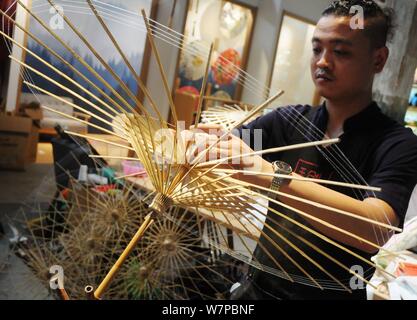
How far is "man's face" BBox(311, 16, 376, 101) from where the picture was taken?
72 cm

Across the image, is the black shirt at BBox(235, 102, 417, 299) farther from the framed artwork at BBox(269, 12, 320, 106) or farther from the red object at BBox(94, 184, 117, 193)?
the red object at BBox(94, 184, 117, 193)

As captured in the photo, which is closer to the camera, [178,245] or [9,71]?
[9,71]

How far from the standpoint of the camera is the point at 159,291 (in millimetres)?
1493

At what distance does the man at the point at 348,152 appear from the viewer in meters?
0.65

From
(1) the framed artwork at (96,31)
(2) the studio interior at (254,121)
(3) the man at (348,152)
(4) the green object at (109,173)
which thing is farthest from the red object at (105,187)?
(3) the man at (348,152)

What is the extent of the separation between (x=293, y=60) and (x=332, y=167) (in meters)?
0.30

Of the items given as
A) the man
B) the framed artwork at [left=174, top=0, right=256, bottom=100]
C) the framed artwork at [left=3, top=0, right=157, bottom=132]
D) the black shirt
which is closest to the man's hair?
the man

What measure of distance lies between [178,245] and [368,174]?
0.76 metres

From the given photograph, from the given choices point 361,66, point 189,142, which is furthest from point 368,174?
point 189,142

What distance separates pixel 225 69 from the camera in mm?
1005

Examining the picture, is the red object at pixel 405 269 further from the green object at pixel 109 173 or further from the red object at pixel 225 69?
the green object at pixel 109 173

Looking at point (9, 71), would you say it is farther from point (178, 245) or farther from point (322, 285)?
point (322, 285)

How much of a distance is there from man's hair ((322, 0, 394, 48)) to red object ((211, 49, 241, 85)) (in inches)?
10.8

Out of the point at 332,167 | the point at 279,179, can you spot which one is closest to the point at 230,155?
the point at 279,179
